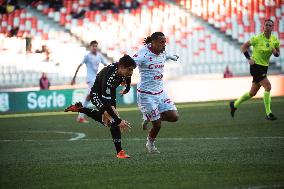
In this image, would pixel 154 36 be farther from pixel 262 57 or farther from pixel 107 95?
pixel 262 57

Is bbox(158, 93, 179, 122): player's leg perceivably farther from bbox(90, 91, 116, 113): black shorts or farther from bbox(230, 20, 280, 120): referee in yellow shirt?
bbox(230, 20, 280, 120): referee in yellow shirt

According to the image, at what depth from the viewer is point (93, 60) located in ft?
75.7

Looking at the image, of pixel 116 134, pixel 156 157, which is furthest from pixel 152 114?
pixel 156 157

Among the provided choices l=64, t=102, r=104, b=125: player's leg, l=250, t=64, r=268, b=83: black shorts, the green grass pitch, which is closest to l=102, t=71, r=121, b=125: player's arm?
the green grass pitch

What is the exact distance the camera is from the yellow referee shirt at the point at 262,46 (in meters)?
19.7

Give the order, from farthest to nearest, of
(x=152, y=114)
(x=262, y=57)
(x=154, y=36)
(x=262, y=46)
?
(x=262, y=57) → (x=262, y=46) → (x=152, y=114) → (x=154, y=36)

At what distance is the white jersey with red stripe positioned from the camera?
13.1 m

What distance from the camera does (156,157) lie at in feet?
39.7

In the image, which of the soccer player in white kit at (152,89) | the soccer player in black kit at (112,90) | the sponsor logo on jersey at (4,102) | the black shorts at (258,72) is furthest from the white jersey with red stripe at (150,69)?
the sponsor logo on jersey at (4,102)

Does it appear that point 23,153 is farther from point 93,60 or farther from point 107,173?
point 93,60

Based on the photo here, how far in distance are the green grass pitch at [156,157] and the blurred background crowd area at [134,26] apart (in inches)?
680

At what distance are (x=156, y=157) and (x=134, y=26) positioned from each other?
27290mm

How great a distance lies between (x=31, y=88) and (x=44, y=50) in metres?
3.20

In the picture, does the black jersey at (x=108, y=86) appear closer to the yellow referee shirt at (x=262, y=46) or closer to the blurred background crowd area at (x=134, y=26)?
the yellow referee shirt at (x=262, y=46)
